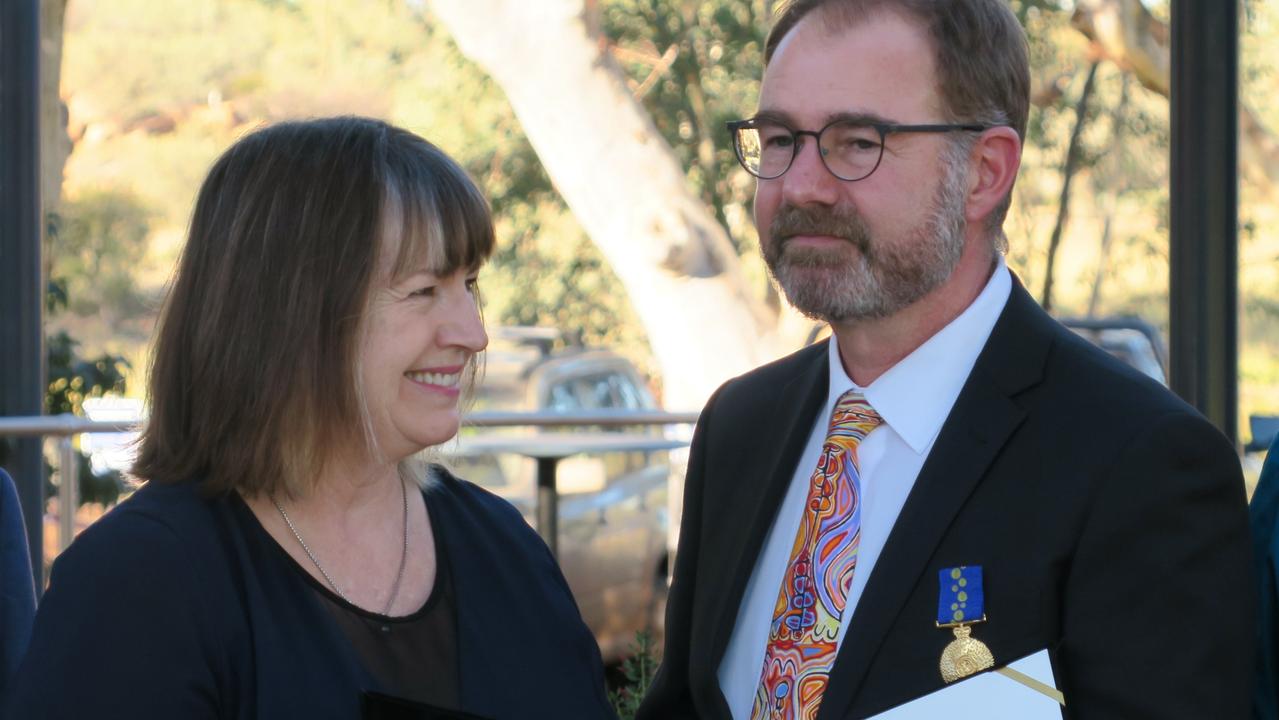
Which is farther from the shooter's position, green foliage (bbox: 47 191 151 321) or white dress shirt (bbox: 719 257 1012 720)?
green foliage (bbox: 47 191 151 321)

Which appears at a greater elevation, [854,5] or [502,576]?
[854,5]

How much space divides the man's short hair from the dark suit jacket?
29 centimetres

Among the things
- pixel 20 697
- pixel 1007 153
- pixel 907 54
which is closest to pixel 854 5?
pixel 907 54

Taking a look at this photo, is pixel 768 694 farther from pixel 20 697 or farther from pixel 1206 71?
pixel 1206 71

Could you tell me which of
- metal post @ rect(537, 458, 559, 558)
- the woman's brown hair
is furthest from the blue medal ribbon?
metal post @ rect(537, 458, 559, 558)

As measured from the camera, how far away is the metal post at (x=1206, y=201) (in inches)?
138

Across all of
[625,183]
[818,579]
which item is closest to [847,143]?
[818,579]

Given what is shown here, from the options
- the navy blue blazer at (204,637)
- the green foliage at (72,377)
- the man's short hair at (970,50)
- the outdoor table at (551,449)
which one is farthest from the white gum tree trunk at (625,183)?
the navy blue blazer at (204,637)

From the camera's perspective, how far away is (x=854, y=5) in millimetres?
2250

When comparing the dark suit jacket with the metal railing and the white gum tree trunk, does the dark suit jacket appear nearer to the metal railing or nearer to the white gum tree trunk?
the metal railing

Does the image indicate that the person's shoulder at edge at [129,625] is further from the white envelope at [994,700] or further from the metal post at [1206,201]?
the metal post at [1206,201]

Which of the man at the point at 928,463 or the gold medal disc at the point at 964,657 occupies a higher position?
the man at the point at 928,463

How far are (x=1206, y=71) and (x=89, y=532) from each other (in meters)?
2.75

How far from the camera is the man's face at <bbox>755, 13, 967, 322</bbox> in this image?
217 cm
